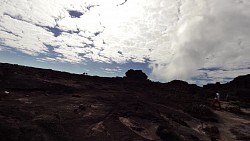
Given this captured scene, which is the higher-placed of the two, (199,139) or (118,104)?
(118,104)

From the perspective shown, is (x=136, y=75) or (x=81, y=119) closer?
(x=81, y=119)

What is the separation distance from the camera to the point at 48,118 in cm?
1463

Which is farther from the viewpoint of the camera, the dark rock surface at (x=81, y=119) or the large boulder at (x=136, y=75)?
the large boulder at (x=136, y=75)

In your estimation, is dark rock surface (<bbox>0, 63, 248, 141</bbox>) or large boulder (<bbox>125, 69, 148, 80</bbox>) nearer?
dark rock surface (<bbox>0, 63, 248, 141</bbox>)

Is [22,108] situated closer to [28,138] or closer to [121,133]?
[28,138]

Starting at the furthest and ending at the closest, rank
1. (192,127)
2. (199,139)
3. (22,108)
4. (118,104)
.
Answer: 1. (118,104)
2. (192,127)
3. (199,139)
4. (22,108)

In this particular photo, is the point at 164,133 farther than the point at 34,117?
Yes

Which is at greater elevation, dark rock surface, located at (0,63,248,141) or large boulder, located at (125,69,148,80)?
large boulder, located at (125,69,148,80)

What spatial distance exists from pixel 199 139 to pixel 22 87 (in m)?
15.2

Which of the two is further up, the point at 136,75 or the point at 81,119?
the point at 136,75

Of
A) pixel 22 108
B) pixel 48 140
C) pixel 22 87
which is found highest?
pixel 22 87

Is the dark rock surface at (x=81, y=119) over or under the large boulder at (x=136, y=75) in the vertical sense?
under

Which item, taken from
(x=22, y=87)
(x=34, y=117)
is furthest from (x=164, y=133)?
(x=22, y=87)

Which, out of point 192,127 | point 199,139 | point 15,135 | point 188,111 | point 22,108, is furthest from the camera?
point 188,111
